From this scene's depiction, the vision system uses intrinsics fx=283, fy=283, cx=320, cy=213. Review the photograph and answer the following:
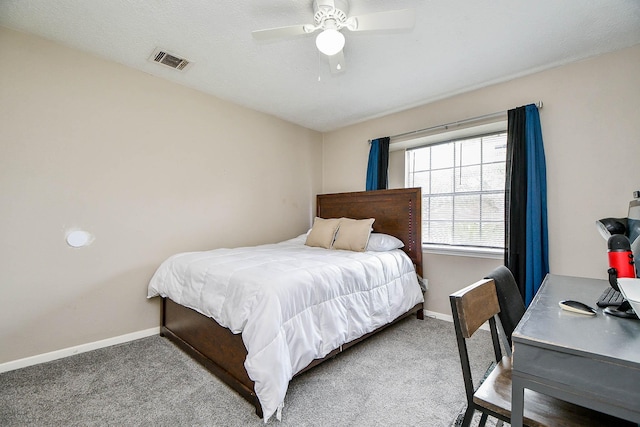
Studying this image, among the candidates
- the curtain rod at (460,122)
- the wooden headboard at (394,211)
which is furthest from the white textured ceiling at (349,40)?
the wooden headboard at (394,211)

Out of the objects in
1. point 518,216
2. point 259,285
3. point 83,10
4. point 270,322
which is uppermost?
point 83,10

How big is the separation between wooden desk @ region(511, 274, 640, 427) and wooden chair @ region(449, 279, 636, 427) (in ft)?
0.54

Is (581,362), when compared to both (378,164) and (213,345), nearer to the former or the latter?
(213,345)

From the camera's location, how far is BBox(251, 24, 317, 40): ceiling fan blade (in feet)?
5.52

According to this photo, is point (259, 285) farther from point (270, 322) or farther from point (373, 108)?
point (373, 108)

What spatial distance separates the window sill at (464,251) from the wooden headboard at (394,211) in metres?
0.23

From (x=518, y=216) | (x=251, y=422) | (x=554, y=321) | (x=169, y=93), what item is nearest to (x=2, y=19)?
(x=169, y=93)

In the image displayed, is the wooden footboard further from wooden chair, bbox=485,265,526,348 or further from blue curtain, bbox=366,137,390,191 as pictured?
blue curtain, bbox=366,137,390,191

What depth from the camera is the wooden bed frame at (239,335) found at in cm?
173

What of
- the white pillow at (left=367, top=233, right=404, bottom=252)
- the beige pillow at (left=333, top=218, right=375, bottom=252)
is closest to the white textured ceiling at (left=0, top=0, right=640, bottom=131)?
the beige pillow at (left=333, top=218, right=375, bottom=252)

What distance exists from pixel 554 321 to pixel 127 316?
303 cm

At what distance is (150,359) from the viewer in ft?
7.18

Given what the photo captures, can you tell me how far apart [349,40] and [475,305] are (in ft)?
6.55

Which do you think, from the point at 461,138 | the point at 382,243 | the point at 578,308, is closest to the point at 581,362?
the point at 578,308
